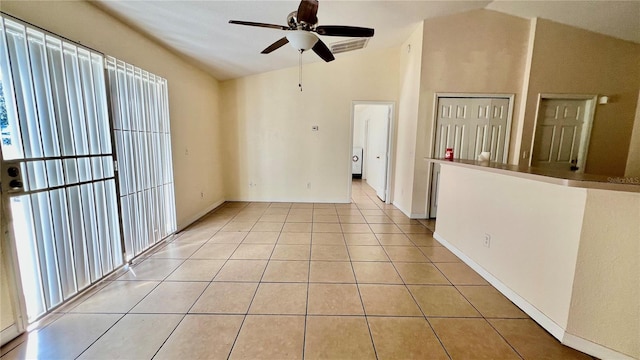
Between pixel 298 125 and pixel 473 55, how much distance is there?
3176 millimetres

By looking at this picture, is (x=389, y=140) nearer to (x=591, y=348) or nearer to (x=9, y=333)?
(x=591, y=348)

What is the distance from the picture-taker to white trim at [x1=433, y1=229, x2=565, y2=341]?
166 centimetres

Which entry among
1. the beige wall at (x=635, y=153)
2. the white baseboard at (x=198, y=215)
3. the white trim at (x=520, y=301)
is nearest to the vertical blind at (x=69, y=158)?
the white baseboard at (x=198, y=215)

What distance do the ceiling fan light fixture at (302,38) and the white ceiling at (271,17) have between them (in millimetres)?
694

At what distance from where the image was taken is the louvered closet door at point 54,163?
158 cm

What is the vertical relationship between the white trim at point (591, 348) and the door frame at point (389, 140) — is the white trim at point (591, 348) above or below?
below

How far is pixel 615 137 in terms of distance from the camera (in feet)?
13.0

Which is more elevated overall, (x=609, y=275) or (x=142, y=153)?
(x=142, y=153)

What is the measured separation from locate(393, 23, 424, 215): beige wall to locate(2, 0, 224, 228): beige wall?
360 centimetres

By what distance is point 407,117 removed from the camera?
14.6ft

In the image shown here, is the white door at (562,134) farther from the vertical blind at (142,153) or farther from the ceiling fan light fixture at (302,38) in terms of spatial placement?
the vertical blind at (142,153)

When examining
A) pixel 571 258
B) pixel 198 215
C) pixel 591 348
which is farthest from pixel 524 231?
pixel 198 215

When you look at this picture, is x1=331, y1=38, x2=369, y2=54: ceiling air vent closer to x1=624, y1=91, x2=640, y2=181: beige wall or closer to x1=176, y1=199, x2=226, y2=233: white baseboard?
x1=176, y1=199, x2=226, y2=233: white baseboard

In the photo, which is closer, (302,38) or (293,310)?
(293,310)
